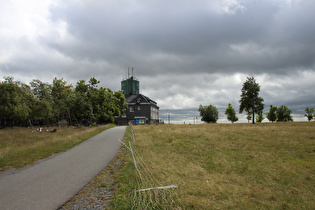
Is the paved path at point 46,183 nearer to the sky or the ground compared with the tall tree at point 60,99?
nearer to the ground

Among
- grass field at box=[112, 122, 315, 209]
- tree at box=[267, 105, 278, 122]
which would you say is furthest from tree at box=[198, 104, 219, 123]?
grass field at box=[112, 122, 315, 209]

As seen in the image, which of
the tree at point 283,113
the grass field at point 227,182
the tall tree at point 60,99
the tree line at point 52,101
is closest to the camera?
the grass field at point 227,182

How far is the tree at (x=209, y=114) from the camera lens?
107m

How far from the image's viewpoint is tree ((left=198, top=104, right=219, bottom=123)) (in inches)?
4220

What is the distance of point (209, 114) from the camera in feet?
353

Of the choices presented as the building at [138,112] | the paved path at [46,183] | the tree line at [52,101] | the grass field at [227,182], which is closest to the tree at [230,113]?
the building at [138,112]

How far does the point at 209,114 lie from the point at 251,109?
50293 millimetres

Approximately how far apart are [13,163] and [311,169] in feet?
48.2

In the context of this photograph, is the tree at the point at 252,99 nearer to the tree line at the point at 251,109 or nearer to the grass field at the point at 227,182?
the tree line at the point at 251,109

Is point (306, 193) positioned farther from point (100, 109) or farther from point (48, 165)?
point (100, 109)

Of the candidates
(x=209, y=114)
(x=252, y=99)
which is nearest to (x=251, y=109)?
(x=252, y=99)

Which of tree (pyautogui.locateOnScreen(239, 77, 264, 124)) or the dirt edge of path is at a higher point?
tree (pyautogui.locateOnScreen(239, 77, 264, 124))

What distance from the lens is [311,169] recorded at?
9.59 metres

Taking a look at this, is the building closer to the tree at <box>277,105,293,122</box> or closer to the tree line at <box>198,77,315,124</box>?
the tree line at <box>198,77,315,124</box>
